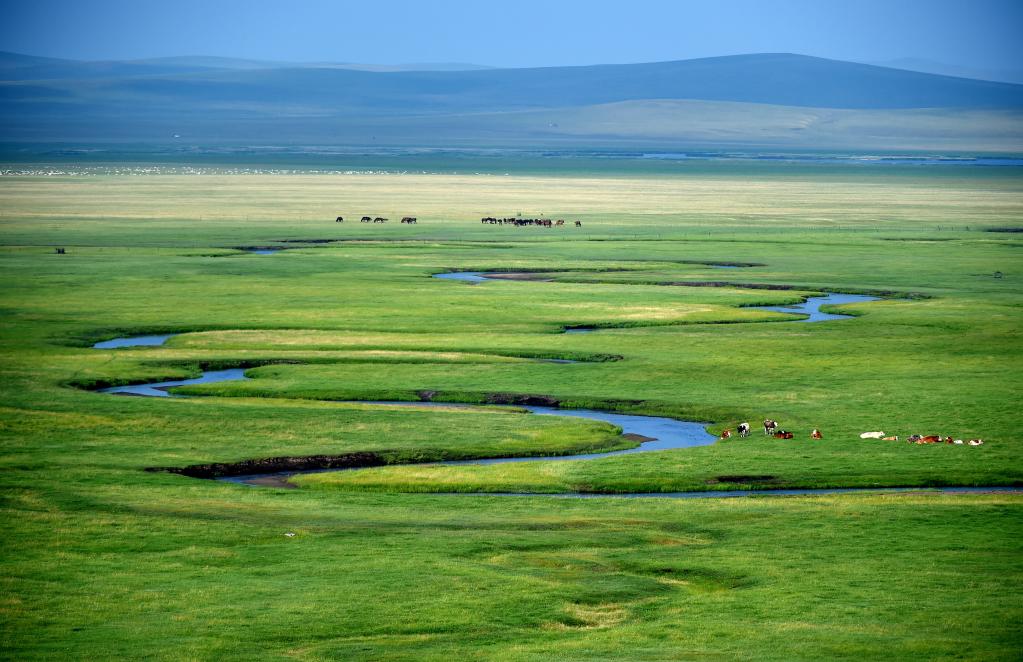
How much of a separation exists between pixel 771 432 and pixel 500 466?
6871 millimetres

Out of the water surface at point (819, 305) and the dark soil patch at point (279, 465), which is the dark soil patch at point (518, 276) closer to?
the water surface at point (819, 305)

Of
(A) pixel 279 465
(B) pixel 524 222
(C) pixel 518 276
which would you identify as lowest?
(A) pixel 279 465

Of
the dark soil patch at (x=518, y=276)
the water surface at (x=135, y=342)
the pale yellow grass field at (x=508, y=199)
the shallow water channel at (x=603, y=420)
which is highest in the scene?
the pale yellow grass field at (x=508, y=199)

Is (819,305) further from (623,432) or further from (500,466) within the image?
(500,466)

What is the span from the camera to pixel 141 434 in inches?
1283

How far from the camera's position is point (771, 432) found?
109ft

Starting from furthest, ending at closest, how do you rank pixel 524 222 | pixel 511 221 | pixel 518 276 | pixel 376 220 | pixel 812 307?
1. pixel 376 220
2. pixel 511 221
3. pixel 524 222
4. pixel 518 276
5. pixel 812 307

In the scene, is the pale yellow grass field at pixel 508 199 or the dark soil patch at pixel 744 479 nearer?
the dark soil patch at pixel 744 479

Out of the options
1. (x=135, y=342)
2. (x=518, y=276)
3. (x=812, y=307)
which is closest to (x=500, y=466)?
(x=135, y=342)

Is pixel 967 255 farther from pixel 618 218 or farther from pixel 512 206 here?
pixel 512 206

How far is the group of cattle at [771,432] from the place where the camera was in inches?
1292

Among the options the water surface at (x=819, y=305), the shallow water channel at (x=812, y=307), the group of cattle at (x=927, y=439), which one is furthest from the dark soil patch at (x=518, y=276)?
the group of cattle at (x=927, y=439)

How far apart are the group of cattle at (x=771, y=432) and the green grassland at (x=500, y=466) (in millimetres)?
919

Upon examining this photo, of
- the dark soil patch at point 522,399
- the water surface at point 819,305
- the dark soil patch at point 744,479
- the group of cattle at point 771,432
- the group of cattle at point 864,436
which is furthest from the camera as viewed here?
the water surface at point 819,305
